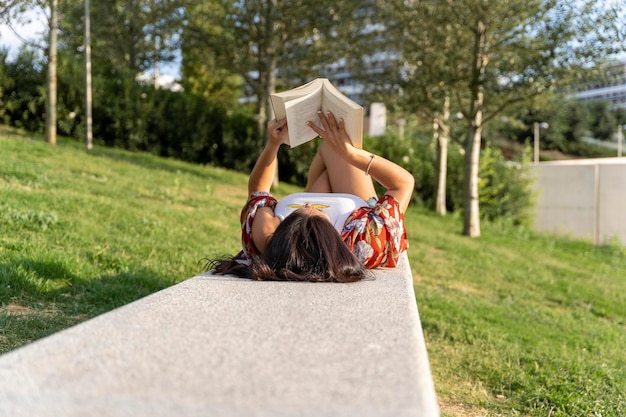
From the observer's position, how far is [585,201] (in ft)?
64.3

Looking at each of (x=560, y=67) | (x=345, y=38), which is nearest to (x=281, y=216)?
(x=560, y=67)

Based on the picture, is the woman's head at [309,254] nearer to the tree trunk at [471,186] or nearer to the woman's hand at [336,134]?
the woman's hand at [336,134]

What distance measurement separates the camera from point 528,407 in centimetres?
399

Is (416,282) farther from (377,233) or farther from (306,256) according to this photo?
(306,256)

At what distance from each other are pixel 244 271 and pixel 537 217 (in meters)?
19.0

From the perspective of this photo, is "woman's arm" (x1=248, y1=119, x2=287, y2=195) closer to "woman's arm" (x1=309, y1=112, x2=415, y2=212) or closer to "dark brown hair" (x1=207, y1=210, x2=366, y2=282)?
"woman's arm" (x1=309, y1=112, x2=415, y2=212)

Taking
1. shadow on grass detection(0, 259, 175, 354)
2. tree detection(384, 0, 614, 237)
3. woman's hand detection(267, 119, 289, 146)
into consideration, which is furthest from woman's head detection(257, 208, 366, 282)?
tree detection(384, 0, 614, 237)

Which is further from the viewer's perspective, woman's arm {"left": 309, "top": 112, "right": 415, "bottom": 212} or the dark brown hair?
woman's arm {"left": 309, "top": 112, "right": 415, "bottom": 212}

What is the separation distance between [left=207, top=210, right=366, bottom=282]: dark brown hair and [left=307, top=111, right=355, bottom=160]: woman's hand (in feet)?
2.36

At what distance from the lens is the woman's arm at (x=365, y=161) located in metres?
3.79

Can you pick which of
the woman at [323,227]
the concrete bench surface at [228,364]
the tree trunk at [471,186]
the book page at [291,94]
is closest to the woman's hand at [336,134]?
the woman at [323,227]

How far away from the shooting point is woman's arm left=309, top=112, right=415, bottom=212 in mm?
3785

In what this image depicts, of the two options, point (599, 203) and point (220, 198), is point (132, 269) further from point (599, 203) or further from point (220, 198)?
point (599, 203)

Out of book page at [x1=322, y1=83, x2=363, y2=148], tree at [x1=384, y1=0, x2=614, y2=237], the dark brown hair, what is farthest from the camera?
tree at [x1=384, y1=0, x2=614, y2=237]
